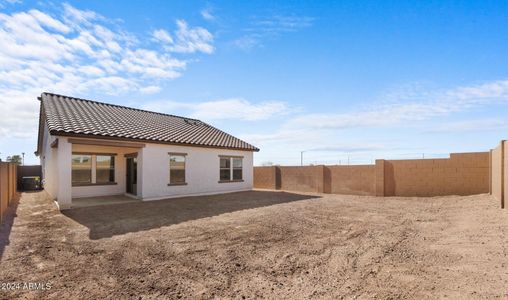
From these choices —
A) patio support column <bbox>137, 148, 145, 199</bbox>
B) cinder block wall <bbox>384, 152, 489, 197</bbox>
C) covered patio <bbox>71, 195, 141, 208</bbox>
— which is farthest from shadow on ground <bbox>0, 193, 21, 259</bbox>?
cinder block wall <bbox>384, 152, 489, 197</bbox>

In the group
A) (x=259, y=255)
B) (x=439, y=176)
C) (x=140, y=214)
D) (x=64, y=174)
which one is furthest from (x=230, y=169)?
(x=259, y=255)

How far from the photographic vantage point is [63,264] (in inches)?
207

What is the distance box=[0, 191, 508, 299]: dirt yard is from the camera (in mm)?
4246

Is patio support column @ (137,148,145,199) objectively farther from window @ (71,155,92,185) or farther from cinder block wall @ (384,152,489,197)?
cinder block wall @ (384,152,489,197)

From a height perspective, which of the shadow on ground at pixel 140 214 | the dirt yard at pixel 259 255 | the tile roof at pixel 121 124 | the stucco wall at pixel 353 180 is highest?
the tile roof at pixel 121 124

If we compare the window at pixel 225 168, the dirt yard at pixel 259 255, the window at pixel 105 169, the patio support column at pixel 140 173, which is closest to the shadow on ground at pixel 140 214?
the dirt yard at pixel 259 255

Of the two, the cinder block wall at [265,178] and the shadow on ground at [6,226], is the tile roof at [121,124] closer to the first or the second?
the cinder block wall at [265,178]

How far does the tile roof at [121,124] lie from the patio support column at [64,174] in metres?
0.60

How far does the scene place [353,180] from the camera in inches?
695

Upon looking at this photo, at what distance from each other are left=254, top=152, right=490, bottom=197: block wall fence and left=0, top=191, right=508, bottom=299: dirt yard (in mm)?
5780

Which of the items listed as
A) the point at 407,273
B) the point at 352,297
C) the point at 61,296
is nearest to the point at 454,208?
the point at 407,273

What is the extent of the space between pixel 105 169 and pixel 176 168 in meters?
4.05

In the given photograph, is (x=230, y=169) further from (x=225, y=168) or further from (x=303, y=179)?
(x=303, y=179)

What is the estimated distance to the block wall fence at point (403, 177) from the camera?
47.5 feet
